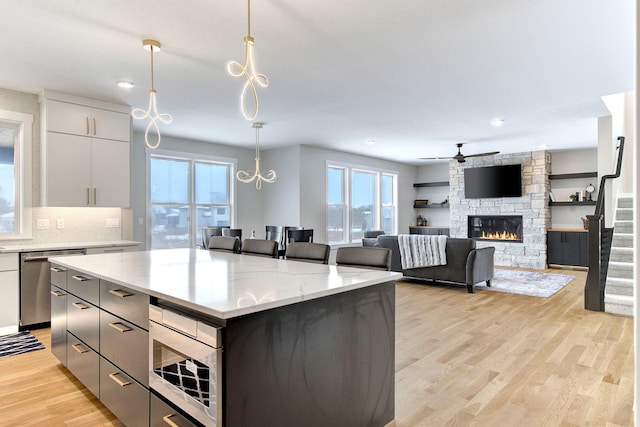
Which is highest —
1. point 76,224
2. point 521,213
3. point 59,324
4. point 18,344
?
point 521,213

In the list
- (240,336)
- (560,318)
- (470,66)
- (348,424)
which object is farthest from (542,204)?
(240,336)

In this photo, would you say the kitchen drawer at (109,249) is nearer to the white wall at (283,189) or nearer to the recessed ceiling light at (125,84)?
the recessed ceiling light at (125,84)

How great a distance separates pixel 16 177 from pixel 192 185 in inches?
118

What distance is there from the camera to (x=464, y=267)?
19.0ft

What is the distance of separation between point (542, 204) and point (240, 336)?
8.76 m

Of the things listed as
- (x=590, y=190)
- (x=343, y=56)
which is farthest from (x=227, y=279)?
(x=590, y=190)

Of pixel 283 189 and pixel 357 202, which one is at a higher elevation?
pixel 283 189

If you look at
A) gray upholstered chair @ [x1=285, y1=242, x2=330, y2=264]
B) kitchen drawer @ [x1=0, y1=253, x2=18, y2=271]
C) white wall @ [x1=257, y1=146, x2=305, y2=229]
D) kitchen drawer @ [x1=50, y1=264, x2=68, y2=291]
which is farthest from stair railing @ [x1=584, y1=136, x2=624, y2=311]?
kitchen drawer @ [x1=0, y1=253, x2=18, y2=271]

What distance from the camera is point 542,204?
27.6 ft

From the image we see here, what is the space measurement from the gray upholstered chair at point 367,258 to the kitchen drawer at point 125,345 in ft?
4.36

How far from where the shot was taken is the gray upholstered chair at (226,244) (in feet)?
12.2

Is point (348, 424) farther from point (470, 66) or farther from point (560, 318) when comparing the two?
point (560, 318)

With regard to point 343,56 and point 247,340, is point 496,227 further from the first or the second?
point 247,340

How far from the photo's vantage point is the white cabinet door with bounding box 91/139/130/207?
4645mm
